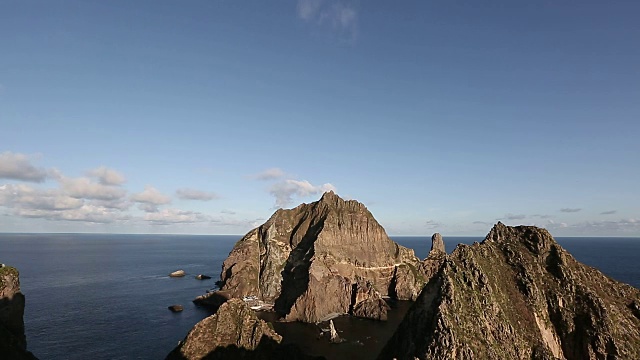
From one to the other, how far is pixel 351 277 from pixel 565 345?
109m

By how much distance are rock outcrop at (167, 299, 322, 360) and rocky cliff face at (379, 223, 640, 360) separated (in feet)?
84.5

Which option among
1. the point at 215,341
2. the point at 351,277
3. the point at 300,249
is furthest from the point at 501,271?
the point at 300,249

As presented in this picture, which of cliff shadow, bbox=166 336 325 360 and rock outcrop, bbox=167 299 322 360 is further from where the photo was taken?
rock outcrop, bbox=167 299 322 360

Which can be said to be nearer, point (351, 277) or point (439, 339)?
point (439, 339)

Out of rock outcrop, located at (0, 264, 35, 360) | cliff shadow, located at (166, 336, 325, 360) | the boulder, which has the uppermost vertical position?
rock outcrop, located at (0, 264, 35, 360)

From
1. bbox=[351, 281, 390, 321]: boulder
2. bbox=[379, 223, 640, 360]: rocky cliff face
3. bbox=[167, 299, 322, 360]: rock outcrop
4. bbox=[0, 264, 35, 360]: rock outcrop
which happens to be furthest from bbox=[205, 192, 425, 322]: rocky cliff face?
bbox=[379, 223, 640, 360]: rocky cliff face

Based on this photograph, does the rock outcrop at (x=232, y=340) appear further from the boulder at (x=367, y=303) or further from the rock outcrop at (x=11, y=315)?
the boulder at (x=367, y=303)

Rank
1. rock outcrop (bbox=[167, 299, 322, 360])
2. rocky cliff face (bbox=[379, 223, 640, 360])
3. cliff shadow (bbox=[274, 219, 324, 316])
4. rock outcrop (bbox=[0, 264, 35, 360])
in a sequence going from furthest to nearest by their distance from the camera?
cliff shadow (bbox=[274, 219, 324, 316]) < rock outcrop (bbox=[0, 264, 35, 360]) < rock outcrop (bbox=[167, 299, 322, 360]) < rocky cliff face (bbox=[379, 223, 640, 360])

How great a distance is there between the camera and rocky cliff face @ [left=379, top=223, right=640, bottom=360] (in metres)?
49.7

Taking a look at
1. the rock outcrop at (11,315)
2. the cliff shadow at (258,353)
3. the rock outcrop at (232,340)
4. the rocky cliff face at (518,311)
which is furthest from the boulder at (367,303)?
the rock outcrop at (11,315)

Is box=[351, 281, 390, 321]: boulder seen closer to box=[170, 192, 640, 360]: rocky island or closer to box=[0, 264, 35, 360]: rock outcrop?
box=[170, 192, 640, 360]: rocky island

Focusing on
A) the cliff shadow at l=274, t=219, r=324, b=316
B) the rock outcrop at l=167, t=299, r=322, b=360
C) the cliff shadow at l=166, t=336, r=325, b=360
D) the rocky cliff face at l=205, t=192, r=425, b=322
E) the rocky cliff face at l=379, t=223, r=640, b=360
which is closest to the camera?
the rocky cliff face at l=379, t=223, r=640, b=360

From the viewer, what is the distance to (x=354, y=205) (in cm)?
19850

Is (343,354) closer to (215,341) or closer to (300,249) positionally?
(215,341)
